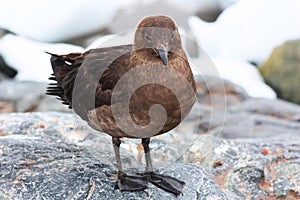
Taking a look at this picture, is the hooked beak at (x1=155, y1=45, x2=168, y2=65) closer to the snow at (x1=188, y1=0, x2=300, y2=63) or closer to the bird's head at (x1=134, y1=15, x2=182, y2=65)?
the bird's head at (x1=134, y1=15, x2=182, y2=65)

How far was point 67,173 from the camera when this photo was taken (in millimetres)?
4270

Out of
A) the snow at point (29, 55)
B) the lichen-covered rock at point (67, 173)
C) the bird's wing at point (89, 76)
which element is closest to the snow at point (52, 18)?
Answer: the snow at point (29, 55)

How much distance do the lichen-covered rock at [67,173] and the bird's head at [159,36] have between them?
1072mm

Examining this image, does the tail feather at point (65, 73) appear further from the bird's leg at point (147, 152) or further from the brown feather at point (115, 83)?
the bird's leg at point (147, 152)

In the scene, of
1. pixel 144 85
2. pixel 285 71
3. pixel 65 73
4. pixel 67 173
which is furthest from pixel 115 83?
pixel 285 71

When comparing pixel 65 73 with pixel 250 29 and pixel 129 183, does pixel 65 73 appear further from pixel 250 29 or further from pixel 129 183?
pixel 250 29

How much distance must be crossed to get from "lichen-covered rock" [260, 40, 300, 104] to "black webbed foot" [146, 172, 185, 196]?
491 centimetres

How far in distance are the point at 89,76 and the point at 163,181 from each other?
0.95m

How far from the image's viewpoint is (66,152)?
4676mm

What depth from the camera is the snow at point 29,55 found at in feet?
29.6

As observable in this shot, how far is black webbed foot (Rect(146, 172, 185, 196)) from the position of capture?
4191 millimetres

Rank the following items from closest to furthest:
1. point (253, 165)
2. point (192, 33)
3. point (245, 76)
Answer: point (253, 165) → point (245, 76) → point (192, 33)

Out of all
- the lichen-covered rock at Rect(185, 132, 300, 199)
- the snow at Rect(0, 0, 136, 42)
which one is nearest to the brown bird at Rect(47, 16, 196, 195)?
the lichen-covered rock at Rect(185, 132, 300, 199)

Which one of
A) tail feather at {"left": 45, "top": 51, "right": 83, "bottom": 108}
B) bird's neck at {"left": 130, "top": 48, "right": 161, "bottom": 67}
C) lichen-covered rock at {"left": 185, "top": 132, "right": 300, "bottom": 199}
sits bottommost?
lichen-covered rock at {"left": 185, "top": 132, "right": 300, "bottom": 199}
